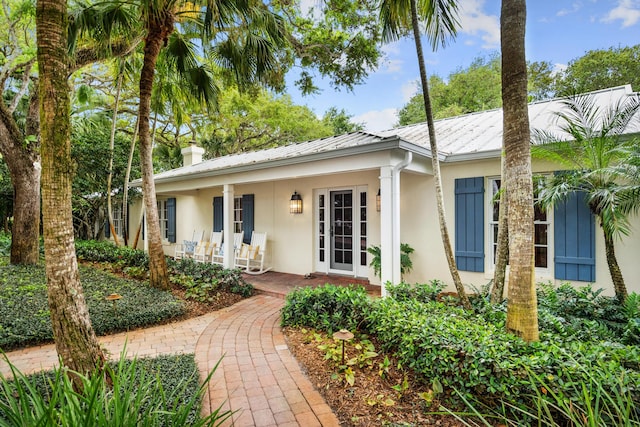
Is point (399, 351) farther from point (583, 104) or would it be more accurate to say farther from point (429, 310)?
point (583, 104)

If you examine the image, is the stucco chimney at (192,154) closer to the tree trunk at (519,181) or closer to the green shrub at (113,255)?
the green shrub at (113,255)

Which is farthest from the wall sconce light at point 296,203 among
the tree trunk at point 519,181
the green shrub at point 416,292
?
the tree trunk at point 519,181

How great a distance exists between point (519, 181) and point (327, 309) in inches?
113

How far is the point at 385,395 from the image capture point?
2846 millimetres

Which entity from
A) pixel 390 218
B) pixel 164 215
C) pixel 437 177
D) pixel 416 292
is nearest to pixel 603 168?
pixel 437 177

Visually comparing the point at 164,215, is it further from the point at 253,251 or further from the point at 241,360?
the point at 241,360

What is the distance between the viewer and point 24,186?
25.2ft

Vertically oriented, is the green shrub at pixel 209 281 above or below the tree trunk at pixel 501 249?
below

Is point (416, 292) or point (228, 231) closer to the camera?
point (416, 292)

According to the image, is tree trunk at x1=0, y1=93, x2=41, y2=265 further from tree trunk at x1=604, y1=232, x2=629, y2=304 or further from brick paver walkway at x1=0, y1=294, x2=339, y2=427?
tree trunk at x1=604, y1=232, x2=629, y2=304

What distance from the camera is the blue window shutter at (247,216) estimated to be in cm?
911

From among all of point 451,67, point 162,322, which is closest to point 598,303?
point 162,322

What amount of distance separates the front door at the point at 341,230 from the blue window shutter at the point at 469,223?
2.30 m

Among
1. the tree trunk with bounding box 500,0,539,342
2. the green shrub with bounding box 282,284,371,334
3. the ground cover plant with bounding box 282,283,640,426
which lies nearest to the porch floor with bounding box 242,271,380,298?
the green shrub with bounding box 282,284,371,334
